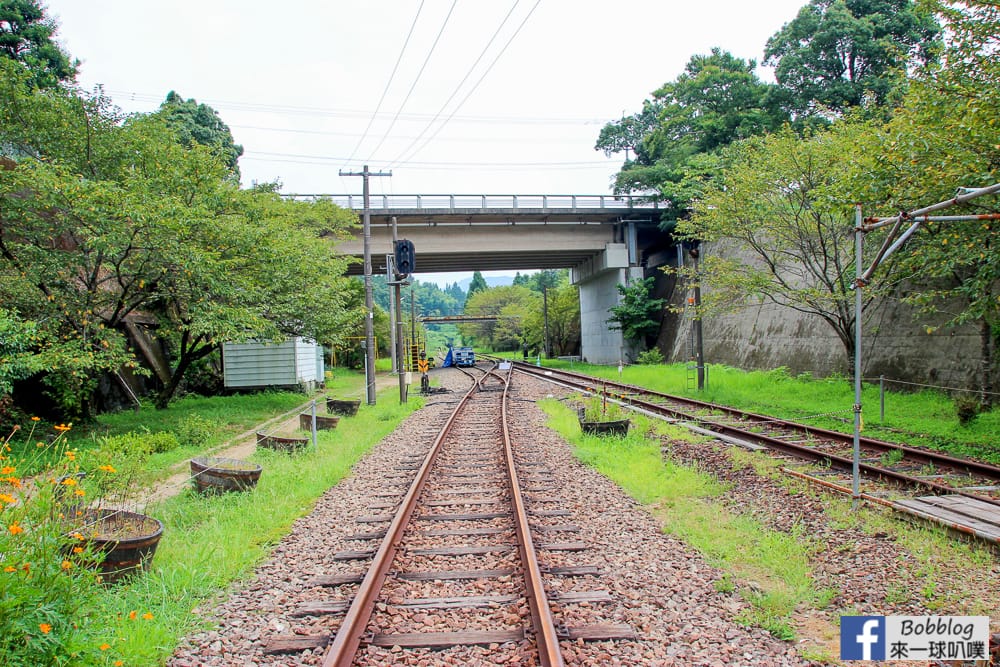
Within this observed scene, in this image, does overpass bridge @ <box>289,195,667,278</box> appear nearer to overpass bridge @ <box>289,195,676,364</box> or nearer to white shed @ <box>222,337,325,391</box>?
overpass bridge @ <box>289,195,676,364</box>

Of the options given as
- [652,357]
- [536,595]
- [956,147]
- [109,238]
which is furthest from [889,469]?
[652,357]

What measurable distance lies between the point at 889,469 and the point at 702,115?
1191 inches

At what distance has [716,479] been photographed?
8188 mm

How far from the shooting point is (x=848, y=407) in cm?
1398

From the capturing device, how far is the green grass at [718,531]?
446 cm

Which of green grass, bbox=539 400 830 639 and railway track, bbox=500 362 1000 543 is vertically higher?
railway track, bbox=500 362 1000 543

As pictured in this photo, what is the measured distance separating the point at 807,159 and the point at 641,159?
99.2 ft

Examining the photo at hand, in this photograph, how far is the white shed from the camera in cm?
2275

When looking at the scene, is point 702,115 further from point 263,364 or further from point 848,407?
point 263,364

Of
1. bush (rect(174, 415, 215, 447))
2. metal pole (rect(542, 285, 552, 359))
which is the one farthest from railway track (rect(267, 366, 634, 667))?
metal pole (rect(542, 285, 552, 359))

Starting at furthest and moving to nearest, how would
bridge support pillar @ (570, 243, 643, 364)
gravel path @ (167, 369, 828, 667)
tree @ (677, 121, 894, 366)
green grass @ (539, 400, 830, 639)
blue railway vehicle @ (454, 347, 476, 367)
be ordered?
1. blue railway vehicle @ (454, 347, 476, 367)
2. bridge support pillar @ (570, 243, 643, 364)
3. tree @ (677, 121, 894, 366)
4. green grass @ (539, 400, 830, 639)
5. gravel path @ (167, 369, 828, 667)

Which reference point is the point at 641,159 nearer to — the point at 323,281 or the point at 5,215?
the point at 323,281

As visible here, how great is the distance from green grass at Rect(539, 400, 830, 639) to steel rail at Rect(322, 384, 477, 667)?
8.91ft

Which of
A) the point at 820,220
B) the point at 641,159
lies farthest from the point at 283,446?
the point at 641,159
